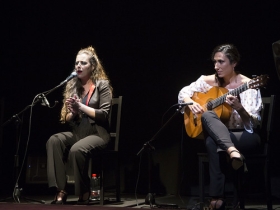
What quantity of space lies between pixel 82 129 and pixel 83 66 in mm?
527

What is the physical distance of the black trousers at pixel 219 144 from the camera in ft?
9.43

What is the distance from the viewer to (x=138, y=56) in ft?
14.4

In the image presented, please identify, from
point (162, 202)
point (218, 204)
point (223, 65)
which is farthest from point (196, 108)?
point (162, 202)

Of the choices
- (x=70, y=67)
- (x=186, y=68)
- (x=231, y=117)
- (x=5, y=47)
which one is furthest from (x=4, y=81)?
(x=231, y=117)

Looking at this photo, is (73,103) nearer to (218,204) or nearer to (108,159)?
(108,159)

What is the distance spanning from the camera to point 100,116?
3.58 metres

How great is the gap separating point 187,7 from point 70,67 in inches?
53.2

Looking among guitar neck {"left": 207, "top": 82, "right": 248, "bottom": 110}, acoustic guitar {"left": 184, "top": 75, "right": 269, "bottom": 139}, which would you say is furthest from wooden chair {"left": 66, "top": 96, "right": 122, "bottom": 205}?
guitar neck {"left": 207, "top": 82, "right": 248, "bottom": 110}

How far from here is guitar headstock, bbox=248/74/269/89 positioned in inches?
118

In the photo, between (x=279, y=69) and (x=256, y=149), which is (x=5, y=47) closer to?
(x=256, y=149)

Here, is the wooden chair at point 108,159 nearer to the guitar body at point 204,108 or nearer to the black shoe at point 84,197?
the black shoe at point 84,197

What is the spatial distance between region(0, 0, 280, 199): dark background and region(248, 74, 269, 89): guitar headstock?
2.61 feet

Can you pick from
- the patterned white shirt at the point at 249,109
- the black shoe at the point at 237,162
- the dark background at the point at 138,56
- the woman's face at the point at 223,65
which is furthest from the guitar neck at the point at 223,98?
the dark background at the point at 138,56

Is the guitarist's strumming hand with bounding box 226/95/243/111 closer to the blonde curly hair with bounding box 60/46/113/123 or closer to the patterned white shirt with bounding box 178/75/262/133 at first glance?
the patterned white shirt with bounding box 178/75/262/133
